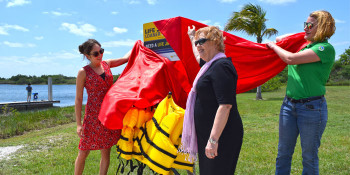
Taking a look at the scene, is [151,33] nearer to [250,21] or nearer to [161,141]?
[161,141]

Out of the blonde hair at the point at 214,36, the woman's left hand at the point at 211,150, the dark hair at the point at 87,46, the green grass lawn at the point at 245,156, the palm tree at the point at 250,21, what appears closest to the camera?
the woman's left hand at the point at 211,150

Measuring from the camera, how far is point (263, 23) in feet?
70.9

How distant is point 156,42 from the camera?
148 inches

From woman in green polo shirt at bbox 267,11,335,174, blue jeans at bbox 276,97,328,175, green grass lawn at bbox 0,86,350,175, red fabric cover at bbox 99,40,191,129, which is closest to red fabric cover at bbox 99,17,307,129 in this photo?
red fabric cover at bbox 99,40,191,129

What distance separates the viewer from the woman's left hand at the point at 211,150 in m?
2.24

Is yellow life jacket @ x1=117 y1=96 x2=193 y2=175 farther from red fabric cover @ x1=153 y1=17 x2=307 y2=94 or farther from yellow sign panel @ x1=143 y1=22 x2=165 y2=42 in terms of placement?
yellow sign panel @ x1=143 y1=22 x2=165 y2=42

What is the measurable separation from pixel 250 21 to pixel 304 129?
19.8 meters

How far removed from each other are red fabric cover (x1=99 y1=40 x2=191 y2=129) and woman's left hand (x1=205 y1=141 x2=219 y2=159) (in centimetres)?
103

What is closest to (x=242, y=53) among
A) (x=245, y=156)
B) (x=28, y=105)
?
(x=245, y=156)

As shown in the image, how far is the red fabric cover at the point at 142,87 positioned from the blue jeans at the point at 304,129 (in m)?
1.26

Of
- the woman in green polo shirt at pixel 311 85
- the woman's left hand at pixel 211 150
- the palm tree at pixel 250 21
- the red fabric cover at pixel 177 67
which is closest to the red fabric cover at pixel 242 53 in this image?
the red fabric cover at pixel 177 67

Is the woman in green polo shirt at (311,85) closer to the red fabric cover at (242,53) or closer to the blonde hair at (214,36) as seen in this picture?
the red fabric cover at (242,53)

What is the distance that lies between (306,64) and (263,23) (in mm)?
20250

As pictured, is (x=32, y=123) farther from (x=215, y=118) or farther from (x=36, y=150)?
(x=215, y=118)
